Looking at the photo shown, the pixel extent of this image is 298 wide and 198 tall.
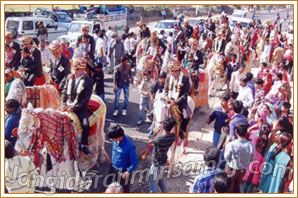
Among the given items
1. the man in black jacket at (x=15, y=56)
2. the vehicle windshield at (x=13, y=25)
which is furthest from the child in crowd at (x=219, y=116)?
the vehicle windshield at (x=13, y=25)

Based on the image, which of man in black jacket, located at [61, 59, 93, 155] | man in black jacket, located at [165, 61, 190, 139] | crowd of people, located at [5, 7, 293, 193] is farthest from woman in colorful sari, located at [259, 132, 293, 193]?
man in black jacket, located at [61, 59, 93, 155]

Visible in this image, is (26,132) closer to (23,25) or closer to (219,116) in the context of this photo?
(219,116)

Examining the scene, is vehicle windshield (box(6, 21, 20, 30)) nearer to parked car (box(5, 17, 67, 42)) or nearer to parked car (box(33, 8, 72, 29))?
parked car (box(5, 17, 67, 42))

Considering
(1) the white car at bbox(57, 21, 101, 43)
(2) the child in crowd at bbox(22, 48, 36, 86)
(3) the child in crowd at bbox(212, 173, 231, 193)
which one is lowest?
(3) the child in crowd at bbox(212, 173, 231, 193)

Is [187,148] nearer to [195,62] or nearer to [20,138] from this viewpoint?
[195,62]

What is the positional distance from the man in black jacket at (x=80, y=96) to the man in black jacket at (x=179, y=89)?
5.70 ft

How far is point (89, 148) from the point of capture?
6.22 metres

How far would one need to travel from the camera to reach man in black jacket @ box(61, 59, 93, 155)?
5.78 meters

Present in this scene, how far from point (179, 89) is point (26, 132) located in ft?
10.6

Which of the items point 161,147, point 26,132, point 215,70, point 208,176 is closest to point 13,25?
point 215,70

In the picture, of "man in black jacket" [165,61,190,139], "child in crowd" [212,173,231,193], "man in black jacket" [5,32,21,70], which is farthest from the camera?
"man in black jacket" [5,32,21,70]

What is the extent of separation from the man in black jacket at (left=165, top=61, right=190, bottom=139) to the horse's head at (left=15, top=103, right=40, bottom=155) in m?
2.84

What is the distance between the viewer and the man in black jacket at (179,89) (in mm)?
6584

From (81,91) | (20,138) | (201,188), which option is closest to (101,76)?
(81,91)
